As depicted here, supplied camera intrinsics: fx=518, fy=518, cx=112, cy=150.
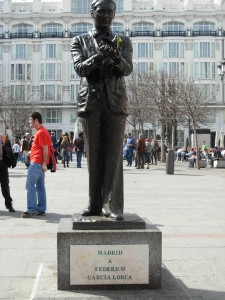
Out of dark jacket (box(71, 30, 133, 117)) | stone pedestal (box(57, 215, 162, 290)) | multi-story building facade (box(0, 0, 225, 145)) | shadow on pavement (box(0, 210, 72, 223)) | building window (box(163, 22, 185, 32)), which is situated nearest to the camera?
stone pedestal (box(57, 215, 162, 290))

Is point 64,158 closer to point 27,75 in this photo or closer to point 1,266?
point 1,266

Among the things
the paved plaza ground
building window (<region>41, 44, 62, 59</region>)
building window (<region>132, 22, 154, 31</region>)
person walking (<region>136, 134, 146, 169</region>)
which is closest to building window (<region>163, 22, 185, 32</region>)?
building window (<region>132, 22, 154, 31</region>)

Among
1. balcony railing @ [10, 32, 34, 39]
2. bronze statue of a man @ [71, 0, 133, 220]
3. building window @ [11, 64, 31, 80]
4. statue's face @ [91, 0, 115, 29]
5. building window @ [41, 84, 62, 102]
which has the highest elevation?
balcony railing @ [10, 32, 34, 39]

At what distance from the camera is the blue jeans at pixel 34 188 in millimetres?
10023

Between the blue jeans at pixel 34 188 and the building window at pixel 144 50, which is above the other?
the building window at pixel 144 50

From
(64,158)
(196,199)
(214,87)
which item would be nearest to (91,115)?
(196,199)

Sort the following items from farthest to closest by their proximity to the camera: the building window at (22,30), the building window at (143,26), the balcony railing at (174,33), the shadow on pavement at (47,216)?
the building window at (22,30)
the building window at (143,26)
the balcony railing at (174,33)
the shadow on pavement at (47,216)

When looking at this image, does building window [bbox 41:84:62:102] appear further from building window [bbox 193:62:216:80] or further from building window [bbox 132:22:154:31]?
building window [bbox 193:62:216:80]

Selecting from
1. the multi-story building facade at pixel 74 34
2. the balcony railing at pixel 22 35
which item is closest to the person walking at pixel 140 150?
the multi-story building facade at pixel 74 34

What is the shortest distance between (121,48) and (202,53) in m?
72.6

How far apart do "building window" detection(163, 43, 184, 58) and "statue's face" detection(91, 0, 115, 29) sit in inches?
2833

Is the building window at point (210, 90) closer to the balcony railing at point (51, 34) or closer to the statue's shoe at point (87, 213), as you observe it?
the balcony railing at point (51, 34)

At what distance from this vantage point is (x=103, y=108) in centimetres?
503

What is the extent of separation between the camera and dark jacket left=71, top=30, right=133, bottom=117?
4.90 metres
